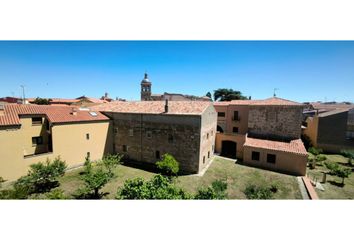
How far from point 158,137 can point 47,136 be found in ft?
34.4

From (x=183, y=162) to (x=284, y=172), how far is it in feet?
31.0

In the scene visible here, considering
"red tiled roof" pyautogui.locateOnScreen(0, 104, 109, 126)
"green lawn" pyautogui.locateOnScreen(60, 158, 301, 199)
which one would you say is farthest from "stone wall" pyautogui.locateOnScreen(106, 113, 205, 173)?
"red tiled roof" pyautogui.locateOnScreen(0, 104, 109, 126)

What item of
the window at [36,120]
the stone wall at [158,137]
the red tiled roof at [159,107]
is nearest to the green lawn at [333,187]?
the stone wall at [158,137]

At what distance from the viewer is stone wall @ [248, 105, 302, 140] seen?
58.1ft

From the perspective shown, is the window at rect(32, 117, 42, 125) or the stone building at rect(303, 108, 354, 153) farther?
the stone building at rect(303, 108, 354, 153)

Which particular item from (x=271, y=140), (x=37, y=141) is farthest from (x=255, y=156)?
(x=37, y=141)

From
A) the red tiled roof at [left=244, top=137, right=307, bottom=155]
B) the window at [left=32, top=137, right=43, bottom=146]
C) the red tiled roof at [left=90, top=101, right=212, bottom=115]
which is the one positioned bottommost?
the red tiled roof at [left=244, top=137, right=307, bottom=155]

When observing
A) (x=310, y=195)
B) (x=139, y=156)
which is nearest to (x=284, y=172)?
(x=310, y=195)

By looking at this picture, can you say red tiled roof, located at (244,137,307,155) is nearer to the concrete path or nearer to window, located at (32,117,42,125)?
the concrete path

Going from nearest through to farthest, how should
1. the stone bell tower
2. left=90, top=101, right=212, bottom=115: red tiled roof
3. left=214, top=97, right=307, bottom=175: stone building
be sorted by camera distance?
left=214, top=97, right=307, bottom=175: stone building, left=90, top=101, right=212, bottom=115: red tiled roof, the stone bell tower

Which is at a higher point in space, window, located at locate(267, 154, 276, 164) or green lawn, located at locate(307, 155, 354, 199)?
window, located at locate(267, 154, 276, 164)

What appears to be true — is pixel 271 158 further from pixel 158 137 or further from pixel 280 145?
pixel 158 137
